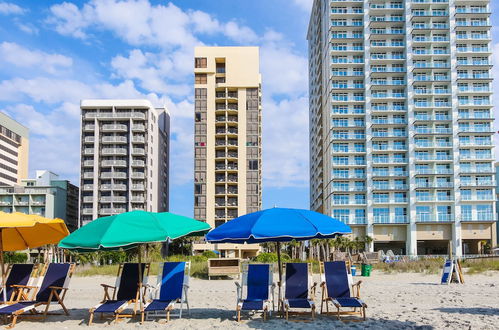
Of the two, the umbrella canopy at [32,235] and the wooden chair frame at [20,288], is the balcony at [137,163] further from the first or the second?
the wooden chair frame at [20,288]

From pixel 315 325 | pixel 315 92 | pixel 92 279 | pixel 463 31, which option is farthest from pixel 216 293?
pixel 315 92

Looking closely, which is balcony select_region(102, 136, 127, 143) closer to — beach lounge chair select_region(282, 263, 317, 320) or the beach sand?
the beach sand

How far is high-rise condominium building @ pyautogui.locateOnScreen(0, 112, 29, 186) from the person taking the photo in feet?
320

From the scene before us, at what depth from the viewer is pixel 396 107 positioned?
7275 cm

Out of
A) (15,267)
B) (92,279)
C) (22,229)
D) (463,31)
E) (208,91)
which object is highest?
(463,31)

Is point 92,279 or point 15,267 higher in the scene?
point 15,267

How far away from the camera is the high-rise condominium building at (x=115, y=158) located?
76.8 m

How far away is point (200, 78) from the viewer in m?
76.1

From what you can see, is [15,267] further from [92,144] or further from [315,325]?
[92,144]

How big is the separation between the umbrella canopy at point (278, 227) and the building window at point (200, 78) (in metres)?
67.3

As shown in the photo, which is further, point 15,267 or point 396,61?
point 396,61

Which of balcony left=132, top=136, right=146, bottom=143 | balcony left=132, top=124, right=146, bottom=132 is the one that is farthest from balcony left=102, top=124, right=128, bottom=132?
balcony left=132, top=136, right=146, bottom=143

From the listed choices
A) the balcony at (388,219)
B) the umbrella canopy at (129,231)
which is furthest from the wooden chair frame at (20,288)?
the balcony at (388,219)

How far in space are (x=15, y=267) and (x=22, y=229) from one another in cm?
89
